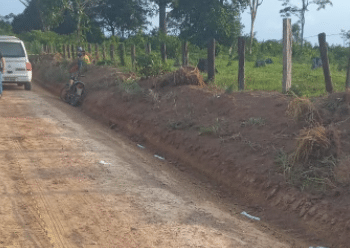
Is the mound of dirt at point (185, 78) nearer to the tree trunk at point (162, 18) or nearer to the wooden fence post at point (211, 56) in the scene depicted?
the wooden fence post at point (211, 56)

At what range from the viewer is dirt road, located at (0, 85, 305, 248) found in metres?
5.24

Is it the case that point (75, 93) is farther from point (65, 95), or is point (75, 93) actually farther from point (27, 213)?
point (27, 213)

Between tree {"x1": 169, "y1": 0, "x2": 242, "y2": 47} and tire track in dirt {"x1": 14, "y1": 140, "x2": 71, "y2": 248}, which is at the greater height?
tree {"x1": 169, "y1": 0, "x2": 242, "y2": 47}

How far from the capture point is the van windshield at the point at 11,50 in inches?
653

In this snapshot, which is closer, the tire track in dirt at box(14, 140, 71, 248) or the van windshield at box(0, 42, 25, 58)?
the tire track in dirt at box(14, 140, 71, 248)

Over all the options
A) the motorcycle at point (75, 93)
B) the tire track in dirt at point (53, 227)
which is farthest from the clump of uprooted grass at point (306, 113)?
the motorcycle at point (75, 93)

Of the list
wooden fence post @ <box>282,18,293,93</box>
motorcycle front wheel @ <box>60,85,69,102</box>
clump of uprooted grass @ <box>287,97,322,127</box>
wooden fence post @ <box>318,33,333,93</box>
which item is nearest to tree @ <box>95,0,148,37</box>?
motorcycle front wheel @ <box>60,85,69,102</box>

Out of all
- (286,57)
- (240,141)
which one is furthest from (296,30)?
(240,141)

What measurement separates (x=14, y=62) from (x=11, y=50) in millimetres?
562

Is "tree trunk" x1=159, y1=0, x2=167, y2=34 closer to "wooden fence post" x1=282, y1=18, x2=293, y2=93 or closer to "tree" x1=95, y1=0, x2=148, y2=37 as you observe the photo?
"tree" x1=95, y1=0, x2=148, y2=37

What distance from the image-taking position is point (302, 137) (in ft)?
22.6

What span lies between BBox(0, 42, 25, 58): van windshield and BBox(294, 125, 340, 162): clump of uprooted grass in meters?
12.8

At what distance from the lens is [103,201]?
6.25 meters

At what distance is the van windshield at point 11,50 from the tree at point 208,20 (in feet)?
71.3
